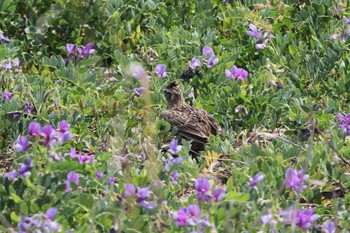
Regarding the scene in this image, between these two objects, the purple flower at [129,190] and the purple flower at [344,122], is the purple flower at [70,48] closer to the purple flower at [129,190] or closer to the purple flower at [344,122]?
the purple flower at [344,122]

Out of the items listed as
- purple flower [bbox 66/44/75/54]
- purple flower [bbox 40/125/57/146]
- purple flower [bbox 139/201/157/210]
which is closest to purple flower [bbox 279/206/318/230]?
purple flower [bbox 139/201/157/210]

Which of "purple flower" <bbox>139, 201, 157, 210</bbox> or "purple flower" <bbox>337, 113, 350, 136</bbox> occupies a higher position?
"purple flower" <bbox>139, 201, 157, 210</bbox>

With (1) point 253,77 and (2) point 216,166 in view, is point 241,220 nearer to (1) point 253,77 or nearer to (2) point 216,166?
(2) point 216,166

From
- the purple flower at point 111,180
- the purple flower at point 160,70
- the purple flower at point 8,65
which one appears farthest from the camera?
the purple flower at point 160,70

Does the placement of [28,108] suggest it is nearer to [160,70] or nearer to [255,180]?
[160,70]

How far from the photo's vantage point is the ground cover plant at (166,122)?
162 inches

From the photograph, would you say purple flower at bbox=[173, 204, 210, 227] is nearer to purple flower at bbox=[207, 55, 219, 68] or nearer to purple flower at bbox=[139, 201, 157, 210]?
purple flower at bbox=[139, 201, 157, 210]

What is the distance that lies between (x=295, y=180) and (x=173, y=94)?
4.97 feet

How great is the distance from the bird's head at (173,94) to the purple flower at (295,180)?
1465 millimetres

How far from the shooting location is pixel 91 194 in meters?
4.45

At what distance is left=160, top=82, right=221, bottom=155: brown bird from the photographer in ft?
18.1

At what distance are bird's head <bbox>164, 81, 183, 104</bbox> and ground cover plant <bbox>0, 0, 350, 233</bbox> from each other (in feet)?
0.35

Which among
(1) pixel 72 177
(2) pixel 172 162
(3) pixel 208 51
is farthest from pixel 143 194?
(3) pixel 208 51

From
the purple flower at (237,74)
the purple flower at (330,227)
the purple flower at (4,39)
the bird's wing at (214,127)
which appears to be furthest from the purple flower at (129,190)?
the purple flower at (4,39)
